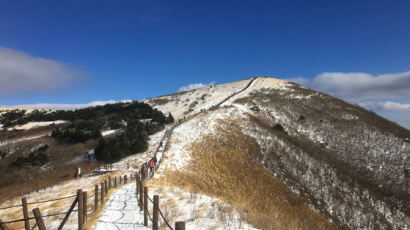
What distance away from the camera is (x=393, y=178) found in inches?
1201

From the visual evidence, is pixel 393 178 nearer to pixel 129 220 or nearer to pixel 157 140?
pixel 157 140

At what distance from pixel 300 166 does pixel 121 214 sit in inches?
867

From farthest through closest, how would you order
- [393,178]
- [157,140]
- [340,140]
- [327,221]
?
1. [340,140]
2. [157,140]
3. [393,178]
4. [327,221]

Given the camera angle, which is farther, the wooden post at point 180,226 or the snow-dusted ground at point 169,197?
the snow-dusted ground at point 169,197

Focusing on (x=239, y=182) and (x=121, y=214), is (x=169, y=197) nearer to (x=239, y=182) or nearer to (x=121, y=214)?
(x=121, y=214)

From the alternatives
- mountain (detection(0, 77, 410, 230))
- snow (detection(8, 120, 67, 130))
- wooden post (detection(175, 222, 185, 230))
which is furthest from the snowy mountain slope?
wooden post (detection(175, 222, 185, 230))

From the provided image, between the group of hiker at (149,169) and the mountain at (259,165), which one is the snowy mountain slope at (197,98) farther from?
the group of hiker at (149,169)

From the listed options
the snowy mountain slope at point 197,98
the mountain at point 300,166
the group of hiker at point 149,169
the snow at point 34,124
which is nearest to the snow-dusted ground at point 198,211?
the mountain at point 300,166

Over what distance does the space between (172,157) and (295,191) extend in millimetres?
11403

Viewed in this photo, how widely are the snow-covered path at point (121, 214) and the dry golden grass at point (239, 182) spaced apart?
4019 mm

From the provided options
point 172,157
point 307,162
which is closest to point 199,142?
point 172,157

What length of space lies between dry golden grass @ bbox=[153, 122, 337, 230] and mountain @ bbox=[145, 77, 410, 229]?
89 millimetres

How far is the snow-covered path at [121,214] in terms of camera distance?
1002cm

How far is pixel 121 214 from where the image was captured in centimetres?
1148
